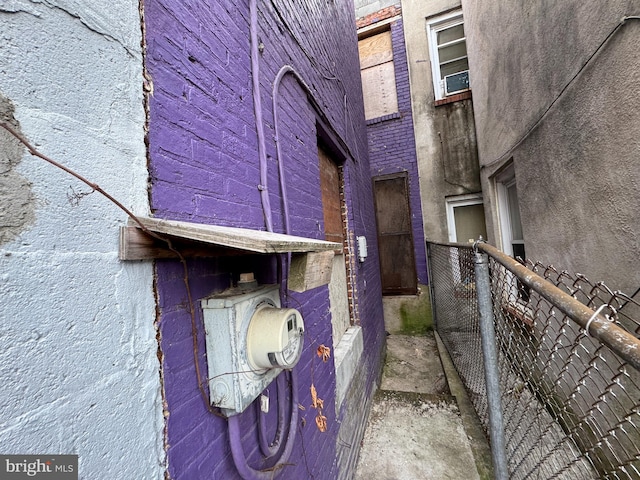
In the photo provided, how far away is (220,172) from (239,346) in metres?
0.78

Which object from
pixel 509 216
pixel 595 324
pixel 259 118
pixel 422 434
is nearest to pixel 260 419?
pixel 595 324

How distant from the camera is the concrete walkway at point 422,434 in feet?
8.62

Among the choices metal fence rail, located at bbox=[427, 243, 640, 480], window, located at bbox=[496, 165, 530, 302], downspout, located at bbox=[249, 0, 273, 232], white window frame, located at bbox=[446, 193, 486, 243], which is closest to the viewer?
metal fence rail, located at bbox=[427, 243, 640, 480]

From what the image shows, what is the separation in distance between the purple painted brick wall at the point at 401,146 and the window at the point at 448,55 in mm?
642

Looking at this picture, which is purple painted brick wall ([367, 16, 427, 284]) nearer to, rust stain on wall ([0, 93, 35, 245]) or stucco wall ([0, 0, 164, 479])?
stucco wall ([0, 0, 164, 479])

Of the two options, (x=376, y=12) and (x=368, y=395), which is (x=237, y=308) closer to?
(x=368, y=395)

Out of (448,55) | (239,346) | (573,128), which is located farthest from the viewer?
(448,55)

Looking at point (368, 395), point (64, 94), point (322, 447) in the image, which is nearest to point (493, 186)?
point (368, 395)

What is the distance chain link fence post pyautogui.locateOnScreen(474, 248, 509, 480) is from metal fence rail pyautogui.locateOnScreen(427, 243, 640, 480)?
62 millimetres

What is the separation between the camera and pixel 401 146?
255 inches

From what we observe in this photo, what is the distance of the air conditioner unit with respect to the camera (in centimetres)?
604

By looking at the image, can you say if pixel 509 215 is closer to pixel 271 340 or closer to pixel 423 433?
pixel 423 433

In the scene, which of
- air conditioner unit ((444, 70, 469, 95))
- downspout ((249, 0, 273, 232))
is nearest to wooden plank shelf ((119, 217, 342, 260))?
downspout ((249, 0, 273, 232))

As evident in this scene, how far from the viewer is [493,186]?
5.05 metres
